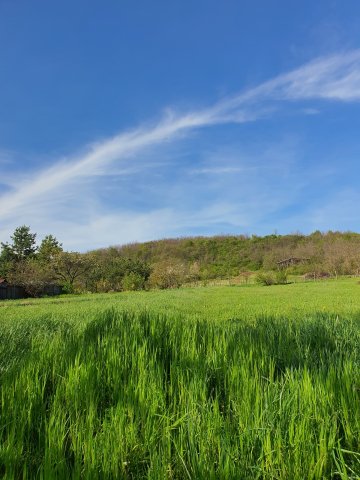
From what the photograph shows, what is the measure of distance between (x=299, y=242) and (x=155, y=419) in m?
84.6

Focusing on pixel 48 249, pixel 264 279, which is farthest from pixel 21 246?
pixel 264 279

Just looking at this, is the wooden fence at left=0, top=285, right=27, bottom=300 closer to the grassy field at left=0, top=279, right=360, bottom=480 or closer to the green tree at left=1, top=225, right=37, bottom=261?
the green tree at left=1, top=225, right=37, bottom=261

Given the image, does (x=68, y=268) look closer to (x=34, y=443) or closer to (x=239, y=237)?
(x=34, y=443)

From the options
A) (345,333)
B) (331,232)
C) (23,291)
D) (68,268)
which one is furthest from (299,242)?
(345,333)

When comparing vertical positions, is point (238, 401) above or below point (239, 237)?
below

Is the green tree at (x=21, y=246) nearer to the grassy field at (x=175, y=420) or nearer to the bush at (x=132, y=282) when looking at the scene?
the bush at (x=132, y=282)

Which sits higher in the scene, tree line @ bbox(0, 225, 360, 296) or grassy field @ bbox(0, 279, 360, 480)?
tree line @ bbox(0, 225, 360, 296)

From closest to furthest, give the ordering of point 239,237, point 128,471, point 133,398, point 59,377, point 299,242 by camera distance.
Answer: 1. point 128,471
2. point 133,398
3. point 59,377
4. point 299,242
5. point 239,237

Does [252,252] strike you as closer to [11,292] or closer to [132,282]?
[132,282]

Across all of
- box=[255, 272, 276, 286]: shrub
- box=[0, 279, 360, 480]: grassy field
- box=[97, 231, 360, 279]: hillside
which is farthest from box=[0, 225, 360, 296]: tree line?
box=[0, 279, 360, 480]: grassy field

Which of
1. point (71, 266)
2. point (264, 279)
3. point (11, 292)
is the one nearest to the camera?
point (11, 292)

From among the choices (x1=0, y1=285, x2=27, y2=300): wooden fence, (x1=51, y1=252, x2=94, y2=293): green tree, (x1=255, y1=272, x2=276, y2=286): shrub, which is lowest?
(x1=0, y1=285, x2=27, y2=300): wooden fence

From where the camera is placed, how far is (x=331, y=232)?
84.2 metres

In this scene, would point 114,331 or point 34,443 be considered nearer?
point 34,443
